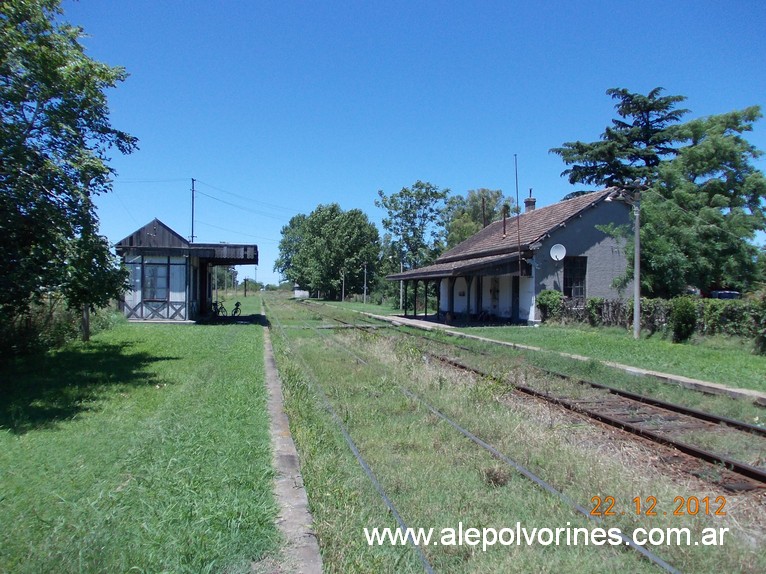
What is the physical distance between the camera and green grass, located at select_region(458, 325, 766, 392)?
12594 mm

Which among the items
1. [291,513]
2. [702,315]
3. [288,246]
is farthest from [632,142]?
[288,246]

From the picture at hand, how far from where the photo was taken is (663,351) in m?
16.3

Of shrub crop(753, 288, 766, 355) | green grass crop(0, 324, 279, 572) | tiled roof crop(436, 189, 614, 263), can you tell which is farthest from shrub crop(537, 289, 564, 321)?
green grass crop(0, 324, 279, 572)

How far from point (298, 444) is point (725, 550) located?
423cm

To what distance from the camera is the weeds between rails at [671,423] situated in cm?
601

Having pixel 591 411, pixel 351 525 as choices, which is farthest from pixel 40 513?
pixel 591 411

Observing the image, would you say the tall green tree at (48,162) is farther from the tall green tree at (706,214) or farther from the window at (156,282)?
the tall green tree at (706,214)

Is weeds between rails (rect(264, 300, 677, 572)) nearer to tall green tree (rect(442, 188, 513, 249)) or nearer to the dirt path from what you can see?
the dirt path

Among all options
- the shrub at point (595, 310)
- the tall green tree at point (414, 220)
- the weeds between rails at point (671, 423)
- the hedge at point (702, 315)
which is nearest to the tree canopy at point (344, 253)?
the tall green tree at point (414, 220)

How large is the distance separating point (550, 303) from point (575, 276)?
109 inches

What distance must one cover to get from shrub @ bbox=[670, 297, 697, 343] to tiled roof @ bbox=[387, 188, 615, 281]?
778cm

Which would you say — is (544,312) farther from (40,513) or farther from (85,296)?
(40,513)

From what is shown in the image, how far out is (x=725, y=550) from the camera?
415 cm

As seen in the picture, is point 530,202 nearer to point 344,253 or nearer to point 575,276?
point 575,276
